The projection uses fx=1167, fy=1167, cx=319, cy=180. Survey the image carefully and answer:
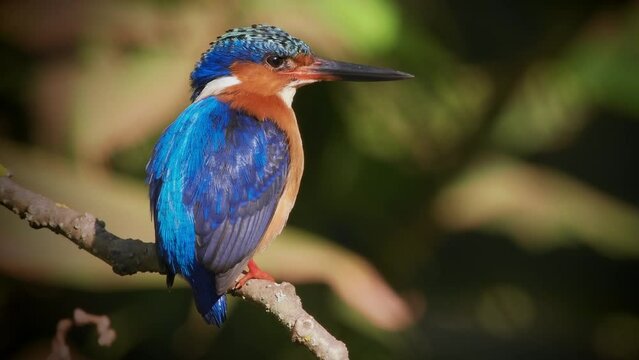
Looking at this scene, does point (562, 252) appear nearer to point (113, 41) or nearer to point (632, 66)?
point (632, 66)

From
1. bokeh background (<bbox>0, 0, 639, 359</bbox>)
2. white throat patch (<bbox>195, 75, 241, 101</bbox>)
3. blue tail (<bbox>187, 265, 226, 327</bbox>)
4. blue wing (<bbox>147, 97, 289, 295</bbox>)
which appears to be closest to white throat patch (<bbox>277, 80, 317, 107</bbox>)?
white throat patch (<bbox>195, 75, 241, 101</bbox>)

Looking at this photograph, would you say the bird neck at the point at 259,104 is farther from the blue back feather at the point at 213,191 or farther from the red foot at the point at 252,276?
the red foot at the point at 252,276

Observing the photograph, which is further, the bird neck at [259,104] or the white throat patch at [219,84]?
the white throat patch at [219,84]

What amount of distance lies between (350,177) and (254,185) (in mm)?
1021

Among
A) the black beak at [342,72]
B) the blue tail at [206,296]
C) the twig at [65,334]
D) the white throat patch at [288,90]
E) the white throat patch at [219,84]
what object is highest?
the black beak at [342,72]

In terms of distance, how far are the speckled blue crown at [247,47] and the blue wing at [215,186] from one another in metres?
0.19

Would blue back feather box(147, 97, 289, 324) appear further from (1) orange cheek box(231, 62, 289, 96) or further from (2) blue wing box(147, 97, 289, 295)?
(1) orange cheek box(231, 62, 289, 96)

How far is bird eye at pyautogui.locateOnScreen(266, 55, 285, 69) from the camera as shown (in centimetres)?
337

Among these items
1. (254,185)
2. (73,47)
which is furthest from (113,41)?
(254,185)

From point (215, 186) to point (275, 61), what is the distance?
598 mm

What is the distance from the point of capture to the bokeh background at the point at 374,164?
11.7 ft

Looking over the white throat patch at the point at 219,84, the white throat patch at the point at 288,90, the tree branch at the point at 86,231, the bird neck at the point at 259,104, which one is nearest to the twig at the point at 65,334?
the tree branch at the point at 86,231

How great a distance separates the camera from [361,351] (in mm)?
3738

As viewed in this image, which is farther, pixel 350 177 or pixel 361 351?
pixel 350 177
